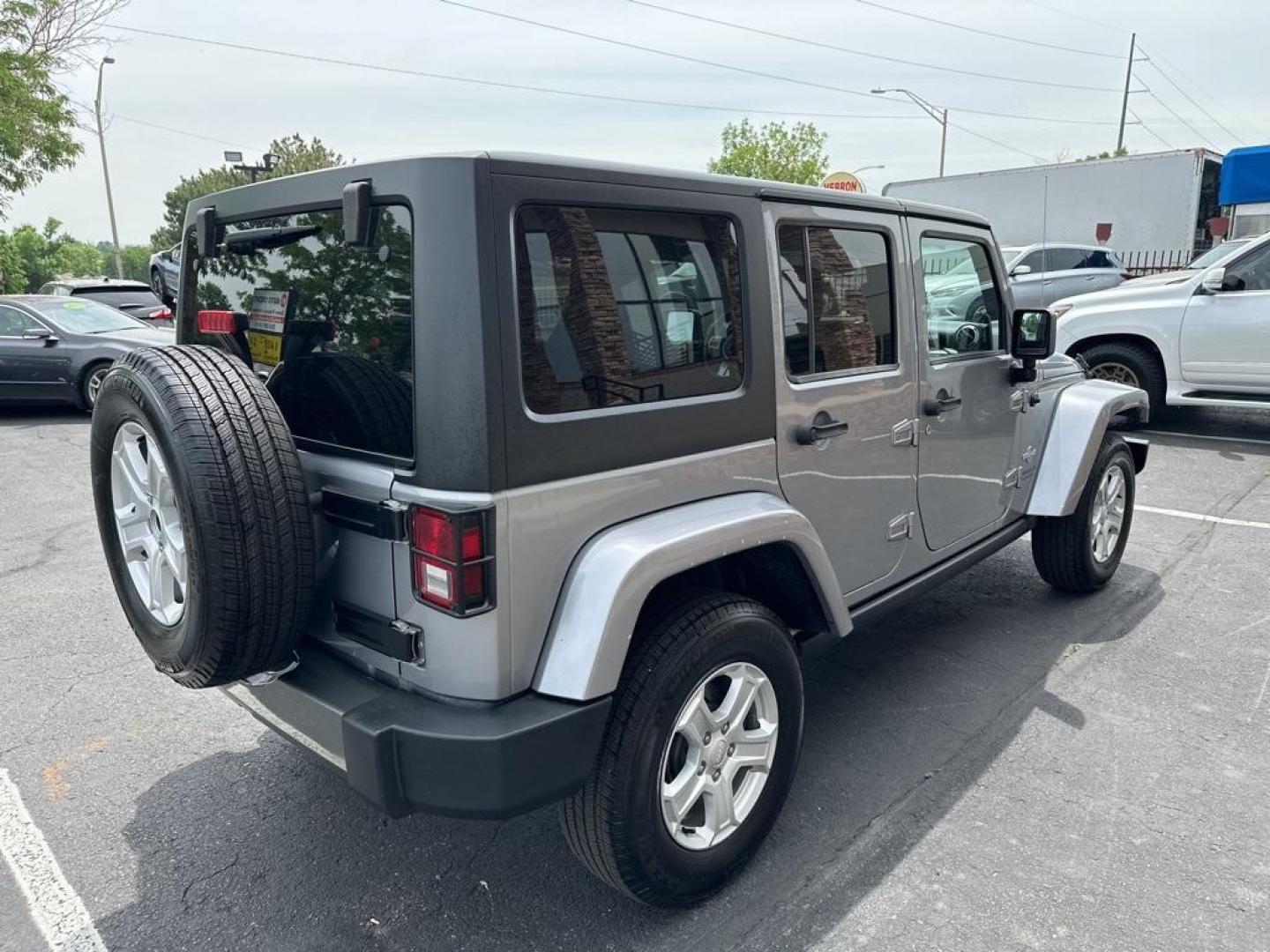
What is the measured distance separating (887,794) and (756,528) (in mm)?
1161

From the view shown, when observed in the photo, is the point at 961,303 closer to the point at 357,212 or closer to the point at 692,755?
the point at 692,755

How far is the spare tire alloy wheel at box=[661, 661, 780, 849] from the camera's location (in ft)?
7.72

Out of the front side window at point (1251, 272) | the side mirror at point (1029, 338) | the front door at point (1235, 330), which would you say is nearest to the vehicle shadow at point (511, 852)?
the side mirror at point (1029, 338)

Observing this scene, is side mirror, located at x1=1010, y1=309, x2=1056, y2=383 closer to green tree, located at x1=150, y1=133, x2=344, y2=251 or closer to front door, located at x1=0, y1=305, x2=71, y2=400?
front door, located at x1=0, y1=305, x2=71, y2=400

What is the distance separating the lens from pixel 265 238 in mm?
2537

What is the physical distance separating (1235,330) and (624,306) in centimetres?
776

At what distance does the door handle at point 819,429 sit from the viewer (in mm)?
2789

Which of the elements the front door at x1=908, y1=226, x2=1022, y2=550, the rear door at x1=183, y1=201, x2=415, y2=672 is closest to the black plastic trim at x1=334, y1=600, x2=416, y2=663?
the rear door at x1=183, y1=201, x2=415, y2=672

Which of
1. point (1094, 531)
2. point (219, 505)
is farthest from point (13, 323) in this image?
point (1094, 531)

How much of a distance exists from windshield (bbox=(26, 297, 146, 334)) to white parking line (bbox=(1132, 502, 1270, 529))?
10560mm

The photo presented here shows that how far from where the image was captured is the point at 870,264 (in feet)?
10.3

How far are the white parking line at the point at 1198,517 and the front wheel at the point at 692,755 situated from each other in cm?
465

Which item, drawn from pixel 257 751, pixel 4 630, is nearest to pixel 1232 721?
pixel 257 751

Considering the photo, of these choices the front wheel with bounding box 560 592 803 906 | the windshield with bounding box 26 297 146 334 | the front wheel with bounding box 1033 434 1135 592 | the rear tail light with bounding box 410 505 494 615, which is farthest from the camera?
the windshield with bounding box 26 297 146 334
